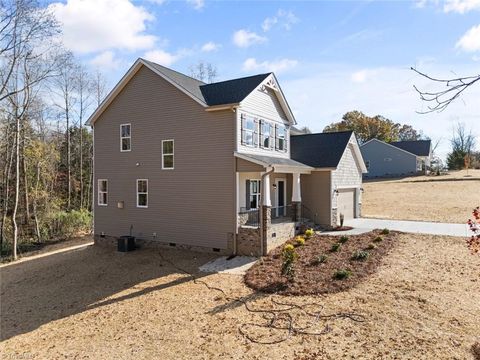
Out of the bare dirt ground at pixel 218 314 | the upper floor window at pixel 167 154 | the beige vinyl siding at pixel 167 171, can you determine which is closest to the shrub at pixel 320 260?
the bare dirt ground at pixel 218 314

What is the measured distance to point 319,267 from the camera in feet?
39.1

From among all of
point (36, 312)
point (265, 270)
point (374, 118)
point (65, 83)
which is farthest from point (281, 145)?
point (374, 118)

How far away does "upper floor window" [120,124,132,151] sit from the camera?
1803 cm

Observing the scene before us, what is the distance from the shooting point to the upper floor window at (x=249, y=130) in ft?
51.2

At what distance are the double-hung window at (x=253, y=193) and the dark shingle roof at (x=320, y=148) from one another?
4.03 metres

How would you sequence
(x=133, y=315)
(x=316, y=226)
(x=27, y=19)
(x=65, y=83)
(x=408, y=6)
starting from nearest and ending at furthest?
(x=408, y=6) < (x=133, y=315) < (x=27, y=19) < (x=316, y=226) < (x=65, y=83)

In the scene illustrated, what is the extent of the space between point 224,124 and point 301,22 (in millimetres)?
6269

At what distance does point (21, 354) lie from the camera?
856 cm

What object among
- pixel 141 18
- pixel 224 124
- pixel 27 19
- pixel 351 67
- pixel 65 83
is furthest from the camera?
pixel 65 83

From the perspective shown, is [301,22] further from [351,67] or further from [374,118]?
[374,118]

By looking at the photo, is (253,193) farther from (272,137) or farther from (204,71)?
(204,71)

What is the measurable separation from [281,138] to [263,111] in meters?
2.63

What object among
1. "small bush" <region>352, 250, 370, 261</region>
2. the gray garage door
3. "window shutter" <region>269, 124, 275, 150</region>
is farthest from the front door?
"small bush" <region>352, 250, 370, 261</region>

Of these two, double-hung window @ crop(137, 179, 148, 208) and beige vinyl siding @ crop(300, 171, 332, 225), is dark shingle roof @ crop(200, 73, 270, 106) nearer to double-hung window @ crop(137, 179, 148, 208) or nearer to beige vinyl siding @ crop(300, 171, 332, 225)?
double-hung window @ crop(137, 179, 148, 208)
